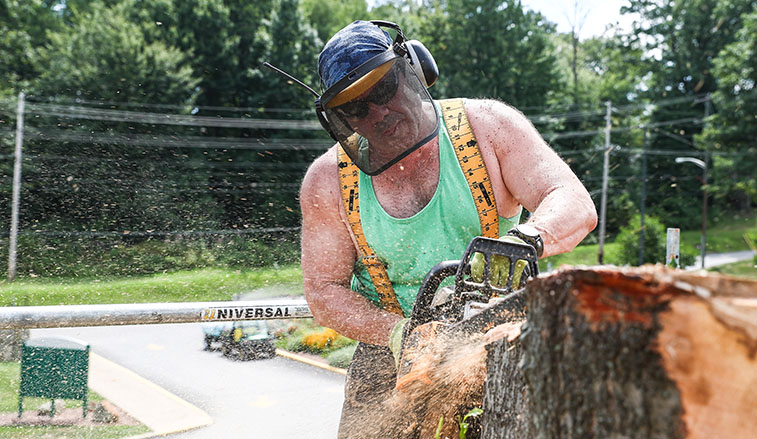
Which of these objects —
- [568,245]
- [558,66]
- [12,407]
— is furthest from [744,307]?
[558,66]

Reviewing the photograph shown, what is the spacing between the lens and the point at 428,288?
1.43m

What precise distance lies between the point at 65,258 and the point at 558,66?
2439 centimetres

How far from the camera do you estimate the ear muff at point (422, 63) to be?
2.05m

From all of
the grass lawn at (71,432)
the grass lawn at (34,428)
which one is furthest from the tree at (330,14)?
the grass lawn at (71,432)

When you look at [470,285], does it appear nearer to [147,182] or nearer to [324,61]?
[324,61]

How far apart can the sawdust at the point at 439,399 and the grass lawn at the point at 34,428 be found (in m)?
2.36

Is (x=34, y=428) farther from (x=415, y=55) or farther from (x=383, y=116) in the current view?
(x=415, y=55)

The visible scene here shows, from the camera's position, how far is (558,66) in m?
30.3

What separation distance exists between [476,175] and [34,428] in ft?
11.0

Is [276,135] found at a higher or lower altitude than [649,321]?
higher

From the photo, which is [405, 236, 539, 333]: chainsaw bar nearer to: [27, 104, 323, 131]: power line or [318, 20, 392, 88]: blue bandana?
[318, 20, 392, 88]: blue bandana

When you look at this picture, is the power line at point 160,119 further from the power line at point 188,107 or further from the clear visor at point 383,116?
the clear visor at point 383,116

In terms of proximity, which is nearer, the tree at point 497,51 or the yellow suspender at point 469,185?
the yellow suspender at point 469,185

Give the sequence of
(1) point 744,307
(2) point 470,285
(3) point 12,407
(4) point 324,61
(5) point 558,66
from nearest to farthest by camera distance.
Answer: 1. (1) point 744,307
2. (2) point 470,285
3. (4) point 324,61
4. (3) point 12,407
5. (5) point 558,66
